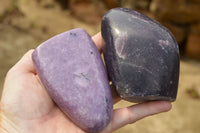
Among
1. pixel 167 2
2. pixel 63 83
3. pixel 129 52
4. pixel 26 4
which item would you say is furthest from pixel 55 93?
pixel 26 4

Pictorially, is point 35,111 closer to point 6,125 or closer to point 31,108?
point 31,108

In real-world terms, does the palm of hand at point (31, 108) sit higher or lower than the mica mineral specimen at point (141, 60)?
lower

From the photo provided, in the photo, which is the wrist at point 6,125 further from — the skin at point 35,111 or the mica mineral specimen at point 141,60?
the mica mineral specimen at point 141,60

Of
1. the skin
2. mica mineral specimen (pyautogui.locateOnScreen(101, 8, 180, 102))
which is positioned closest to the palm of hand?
the skin

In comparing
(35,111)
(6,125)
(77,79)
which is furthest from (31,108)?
(77,79)

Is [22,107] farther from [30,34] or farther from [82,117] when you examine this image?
[30,34]

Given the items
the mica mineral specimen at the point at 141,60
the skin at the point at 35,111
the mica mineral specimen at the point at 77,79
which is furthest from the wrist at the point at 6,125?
the mica mineral specimen at the point at 141,60
